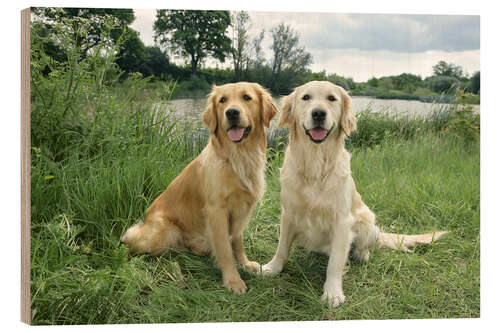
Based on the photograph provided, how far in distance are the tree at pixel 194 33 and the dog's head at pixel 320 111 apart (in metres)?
0.67

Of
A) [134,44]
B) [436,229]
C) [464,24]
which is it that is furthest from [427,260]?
[134,44]

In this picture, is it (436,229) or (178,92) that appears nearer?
(178,92)

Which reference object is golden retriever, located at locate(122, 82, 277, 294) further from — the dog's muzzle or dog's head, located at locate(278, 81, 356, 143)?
dog's head, located at locate(278, 81, 356, 143)

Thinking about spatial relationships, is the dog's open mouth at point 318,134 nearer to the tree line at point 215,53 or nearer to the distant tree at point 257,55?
the tree line at point 215,53

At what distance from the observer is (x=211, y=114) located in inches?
104

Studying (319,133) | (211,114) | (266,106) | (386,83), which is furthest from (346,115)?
(211,114)

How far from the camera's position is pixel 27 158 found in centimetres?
249

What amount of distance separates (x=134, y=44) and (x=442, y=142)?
2343mm

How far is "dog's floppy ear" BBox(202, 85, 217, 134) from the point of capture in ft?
8.64

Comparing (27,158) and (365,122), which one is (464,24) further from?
(27,158)

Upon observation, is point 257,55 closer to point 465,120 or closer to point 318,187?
point 318,187

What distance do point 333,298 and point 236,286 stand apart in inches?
22.6

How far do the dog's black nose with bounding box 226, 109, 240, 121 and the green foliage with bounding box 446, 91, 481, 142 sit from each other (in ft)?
5.50

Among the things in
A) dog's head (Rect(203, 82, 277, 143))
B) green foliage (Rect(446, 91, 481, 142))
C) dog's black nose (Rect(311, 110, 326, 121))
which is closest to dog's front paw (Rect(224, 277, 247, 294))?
dog's head (Rect(203, 82, 277, 143))
